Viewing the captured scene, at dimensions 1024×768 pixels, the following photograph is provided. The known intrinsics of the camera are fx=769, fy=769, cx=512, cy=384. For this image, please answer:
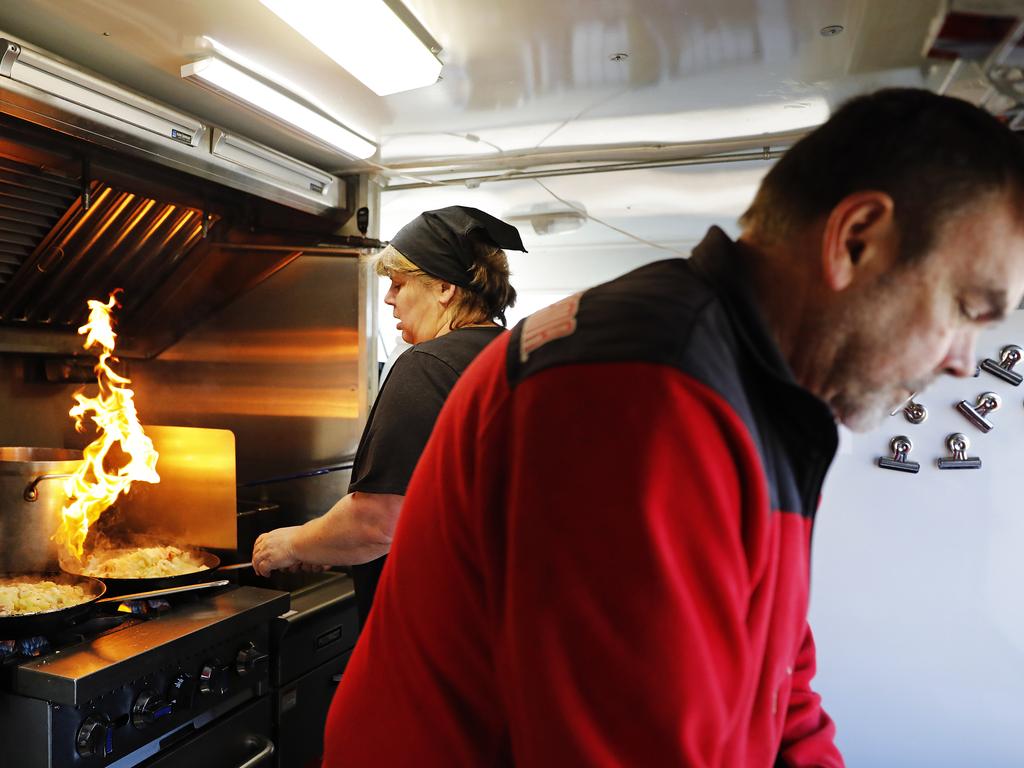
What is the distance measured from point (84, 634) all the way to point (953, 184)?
185 centimetres

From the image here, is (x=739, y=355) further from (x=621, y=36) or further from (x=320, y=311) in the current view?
(x=320, y=311)

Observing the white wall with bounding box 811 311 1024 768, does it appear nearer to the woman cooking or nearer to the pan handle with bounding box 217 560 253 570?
the woman cooking

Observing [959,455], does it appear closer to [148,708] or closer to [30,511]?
[148,708]

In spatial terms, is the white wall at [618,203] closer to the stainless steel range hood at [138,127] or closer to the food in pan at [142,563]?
the stainless steel range hood at [138,127]

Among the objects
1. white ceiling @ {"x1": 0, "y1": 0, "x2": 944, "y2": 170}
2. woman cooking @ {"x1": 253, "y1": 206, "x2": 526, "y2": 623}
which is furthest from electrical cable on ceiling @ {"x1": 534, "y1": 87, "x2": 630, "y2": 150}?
woman cooking @ {"x1": 253, "y1": 206, "x2": 526, "y2": 623}

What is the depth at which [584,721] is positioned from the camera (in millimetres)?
633

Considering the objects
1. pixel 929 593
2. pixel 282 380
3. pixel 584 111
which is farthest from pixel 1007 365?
pixel 282 380

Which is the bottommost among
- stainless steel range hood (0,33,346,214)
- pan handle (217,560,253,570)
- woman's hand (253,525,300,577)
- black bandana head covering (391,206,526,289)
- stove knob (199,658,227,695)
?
stove knob (199,658,227,695)

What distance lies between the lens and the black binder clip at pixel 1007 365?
252 cm

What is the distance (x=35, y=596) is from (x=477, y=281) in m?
1.25

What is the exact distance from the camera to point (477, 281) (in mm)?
1924

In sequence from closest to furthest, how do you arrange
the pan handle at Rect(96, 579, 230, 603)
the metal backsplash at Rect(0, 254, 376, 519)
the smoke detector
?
the pan handle at Rect(96, 579, 230, 603), the metal backsplash at Rect(0, 254, 376, 519), the smoke detector

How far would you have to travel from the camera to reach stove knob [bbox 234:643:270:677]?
192cm

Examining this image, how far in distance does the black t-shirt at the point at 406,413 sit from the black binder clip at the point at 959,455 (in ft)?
5.81
